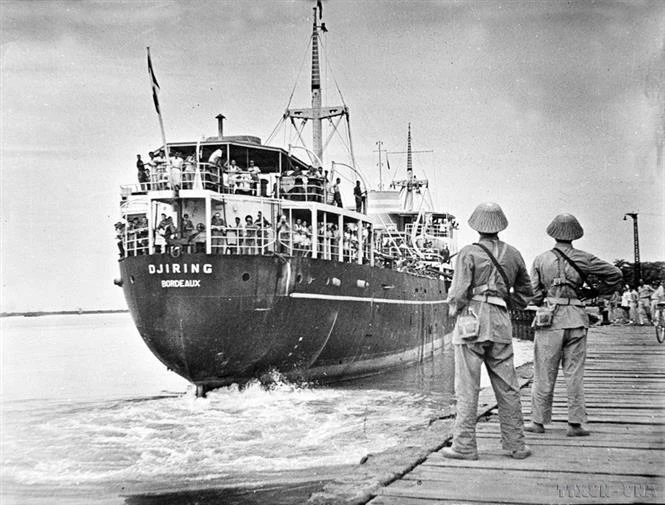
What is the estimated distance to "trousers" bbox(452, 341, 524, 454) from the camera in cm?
558

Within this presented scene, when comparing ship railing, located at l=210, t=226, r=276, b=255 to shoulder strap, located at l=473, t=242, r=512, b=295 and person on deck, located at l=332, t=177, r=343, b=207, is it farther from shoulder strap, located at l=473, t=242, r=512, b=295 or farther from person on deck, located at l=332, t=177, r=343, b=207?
shoulder strap, located at l=473, t=242, r=512, b=295

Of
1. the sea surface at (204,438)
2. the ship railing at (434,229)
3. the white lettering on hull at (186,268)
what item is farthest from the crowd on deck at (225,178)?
the ship railing at (434,229)

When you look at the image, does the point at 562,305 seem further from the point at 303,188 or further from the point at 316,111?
the point at 316,111

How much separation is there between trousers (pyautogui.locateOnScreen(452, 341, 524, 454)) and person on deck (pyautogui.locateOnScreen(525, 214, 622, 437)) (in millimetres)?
988

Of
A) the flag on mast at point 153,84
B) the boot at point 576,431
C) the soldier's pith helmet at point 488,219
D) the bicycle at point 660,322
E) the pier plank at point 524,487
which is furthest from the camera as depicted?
the bicycle at point 660,322

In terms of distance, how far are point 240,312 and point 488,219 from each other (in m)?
11.1

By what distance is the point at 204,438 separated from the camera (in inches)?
505

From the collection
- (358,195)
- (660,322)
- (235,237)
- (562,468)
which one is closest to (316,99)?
(358,195)

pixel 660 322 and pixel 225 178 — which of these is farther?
pixel 225 178

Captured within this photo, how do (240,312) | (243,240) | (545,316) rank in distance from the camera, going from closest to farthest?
(545,316) < (240,312) < (243,240)

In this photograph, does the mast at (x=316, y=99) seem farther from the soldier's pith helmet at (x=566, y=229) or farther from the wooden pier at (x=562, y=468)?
the soldier's pith helmet at (x=566, y=229)

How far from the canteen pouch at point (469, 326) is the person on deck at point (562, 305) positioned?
1061 millimetres

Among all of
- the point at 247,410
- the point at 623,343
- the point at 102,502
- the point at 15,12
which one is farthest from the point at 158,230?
the point at 623,343

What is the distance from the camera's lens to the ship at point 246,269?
16328mm
